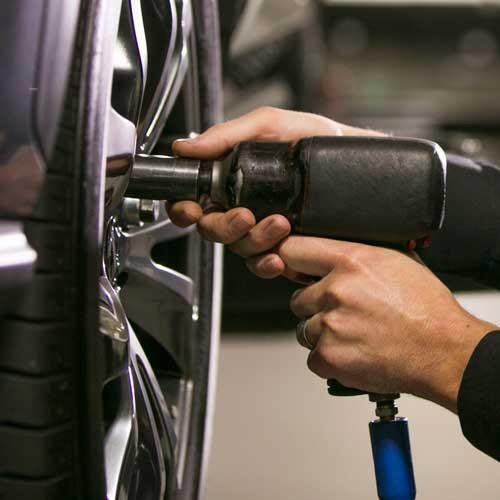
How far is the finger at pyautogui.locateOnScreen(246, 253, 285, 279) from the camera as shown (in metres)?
0.80

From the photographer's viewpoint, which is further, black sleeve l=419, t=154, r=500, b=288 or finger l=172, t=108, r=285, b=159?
black sleeve l=419, t=154, r=500, b=288

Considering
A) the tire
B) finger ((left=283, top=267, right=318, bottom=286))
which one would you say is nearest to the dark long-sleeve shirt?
finger ((left=283, top=267, right=318, bottom=286))

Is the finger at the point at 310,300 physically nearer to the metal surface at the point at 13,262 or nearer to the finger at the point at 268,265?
the finger at the point at 268,265

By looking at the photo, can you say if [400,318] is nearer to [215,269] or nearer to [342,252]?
[342,252]

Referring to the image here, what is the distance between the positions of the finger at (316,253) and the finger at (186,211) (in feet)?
0.29

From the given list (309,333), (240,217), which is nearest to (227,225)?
(240,217)

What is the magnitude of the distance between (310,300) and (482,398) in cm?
17

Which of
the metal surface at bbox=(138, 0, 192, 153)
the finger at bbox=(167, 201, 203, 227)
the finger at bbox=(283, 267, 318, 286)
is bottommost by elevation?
the finger at bbox=(283, 267, 318, 286)

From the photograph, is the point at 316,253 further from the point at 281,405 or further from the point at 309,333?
the point at 281,405

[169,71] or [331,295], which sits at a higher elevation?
[169,71]

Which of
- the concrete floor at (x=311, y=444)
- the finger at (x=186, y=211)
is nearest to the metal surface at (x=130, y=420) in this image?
the finger at (x=186, y=211)

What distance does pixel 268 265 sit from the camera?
2.65ft

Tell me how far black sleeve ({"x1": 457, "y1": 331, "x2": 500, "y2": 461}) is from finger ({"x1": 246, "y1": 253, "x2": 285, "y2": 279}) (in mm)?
183

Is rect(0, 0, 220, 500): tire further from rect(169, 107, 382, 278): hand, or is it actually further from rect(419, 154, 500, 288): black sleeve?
rect(419, 154, 500, 288): black sleeve
